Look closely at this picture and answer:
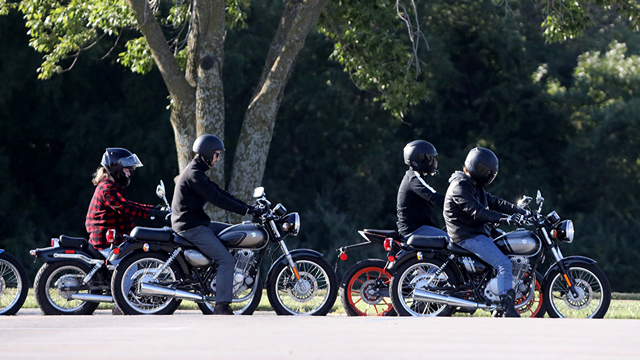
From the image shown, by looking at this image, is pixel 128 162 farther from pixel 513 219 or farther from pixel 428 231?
pixel 513 219

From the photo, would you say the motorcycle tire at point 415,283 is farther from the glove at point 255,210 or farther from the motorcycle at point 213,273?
the glove at point 255,210

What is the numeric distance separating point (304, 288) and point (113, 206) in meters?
2.18

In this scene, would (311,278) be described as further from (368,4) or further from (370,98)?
(370,98)

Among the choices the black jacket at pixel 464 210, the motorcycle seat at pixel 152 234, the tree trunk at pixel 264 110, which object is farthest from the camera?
the tree trunk at pixel 264 110

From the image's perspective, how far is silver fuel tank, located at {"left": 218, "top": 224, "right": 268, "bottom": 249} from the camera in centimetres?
873

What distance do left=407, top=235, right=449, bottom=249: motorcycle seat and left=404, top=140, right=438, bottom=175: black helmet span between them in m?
0.95

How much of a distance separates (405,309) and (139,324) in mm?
2926

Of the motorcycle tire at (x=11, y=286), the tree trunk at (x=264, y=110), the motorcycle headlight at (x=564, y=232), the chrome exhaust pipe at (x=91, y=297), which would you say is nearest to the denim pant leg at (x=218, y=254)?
the chrome exhaust pipe at (x=91, y=297)

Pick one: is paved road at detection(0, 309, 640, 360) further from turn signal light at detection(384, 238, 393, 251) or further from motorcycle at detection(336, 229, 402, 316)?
motorcycle at detection(336, 229, 402, 316)

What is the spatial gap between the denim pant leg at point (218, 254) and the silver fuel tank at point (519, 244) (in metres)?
2.60

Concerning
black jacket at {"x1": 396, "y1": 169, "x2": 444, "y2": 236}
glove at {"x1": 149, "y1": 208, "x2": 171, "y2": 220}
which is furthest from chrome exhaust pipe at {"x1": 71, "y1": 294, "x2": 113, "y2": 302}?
black jacket at {"x1": 396, "y1": 169, "x2": 444, "y2": 236}

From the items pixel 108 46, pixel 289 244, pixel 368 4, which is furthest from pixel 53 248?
pixel 289 244

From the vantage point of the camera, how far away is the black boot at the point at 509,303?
27.3 feet

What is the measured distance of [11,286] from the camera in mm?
9234
